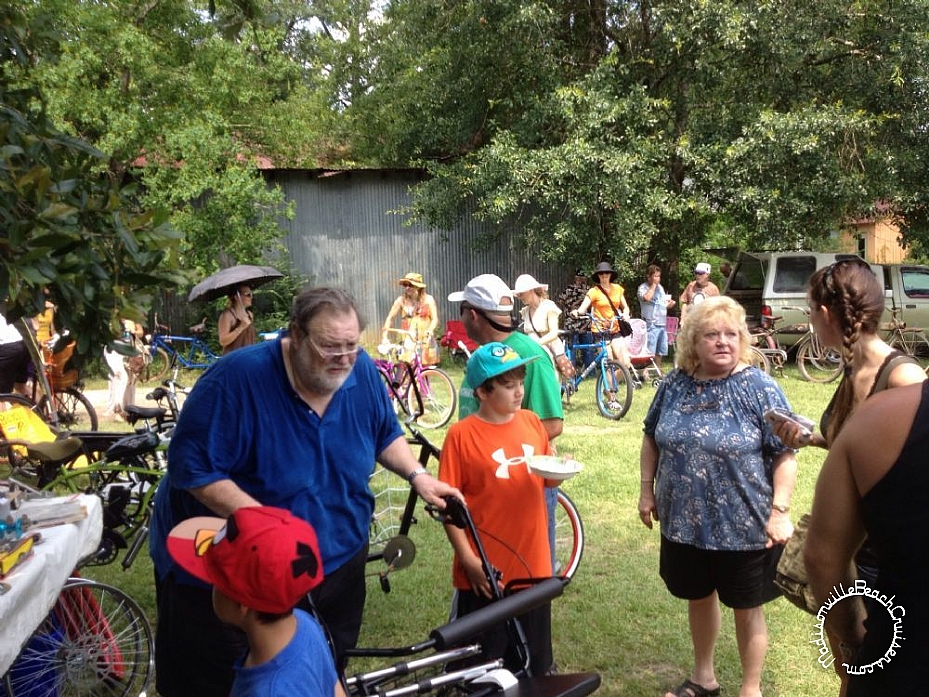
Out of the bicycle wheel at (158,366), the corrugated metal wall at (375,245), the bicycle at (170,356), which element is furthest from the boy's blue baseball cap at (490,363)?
the corrugated metal wall at (375,245)

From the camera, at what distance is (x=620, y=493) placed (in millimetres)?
6879

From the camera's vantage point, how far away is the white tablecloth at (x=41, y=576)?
2787mm

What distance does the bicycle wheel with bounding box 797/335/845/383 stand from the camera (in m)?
12.6

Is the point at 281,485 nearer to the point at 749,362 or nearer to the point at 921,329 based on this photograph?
the point at 749,362

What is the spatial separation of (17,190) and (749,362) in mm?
2863

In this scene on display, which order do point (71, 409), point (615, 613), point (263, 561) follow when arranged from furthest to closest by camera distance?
point (71, 409) → point (615, 613) → point (263, 561)

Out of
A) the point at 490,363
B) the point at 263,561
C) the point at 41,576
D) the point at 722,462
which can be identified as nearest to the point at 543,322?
the point at 722,462

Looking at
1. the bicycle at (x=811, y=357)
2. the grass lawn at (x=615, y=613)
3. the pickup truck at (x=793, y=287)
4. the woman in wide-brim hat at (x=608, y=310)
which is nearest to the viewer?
the grass lawn at (x=615, y=613)

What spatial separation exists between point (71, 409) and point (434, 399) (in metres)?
4.39

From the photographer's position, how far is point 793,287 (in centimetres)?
1412

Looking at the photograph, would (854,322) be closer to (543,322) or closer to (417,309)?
(543,322)

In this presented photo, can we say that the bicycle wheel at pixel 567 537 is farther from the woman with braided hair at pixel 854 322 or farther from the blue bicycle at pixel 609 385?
the blue bicycle at pixel 609 385

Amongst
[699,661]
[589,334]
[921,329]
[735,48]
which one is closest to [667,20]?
[735,48]

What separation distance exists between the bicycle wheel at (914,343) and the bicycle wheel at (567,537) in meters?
9.78
